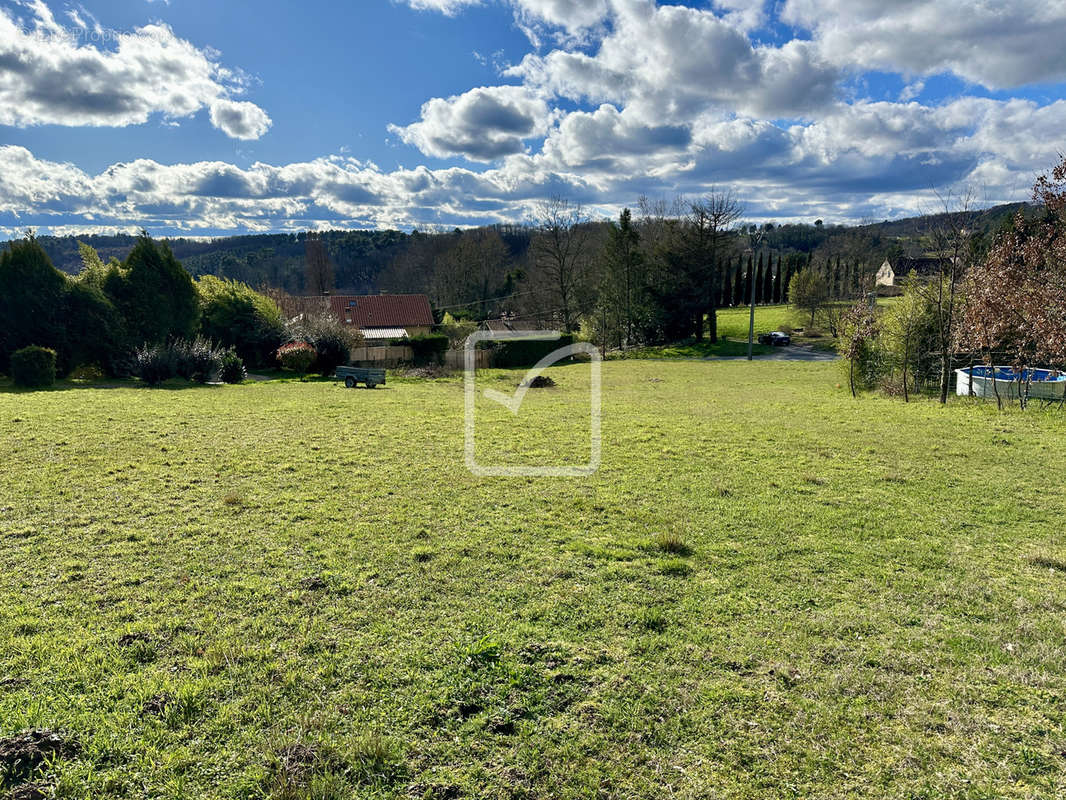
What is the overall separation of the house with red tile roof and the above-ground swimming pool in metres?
38.2

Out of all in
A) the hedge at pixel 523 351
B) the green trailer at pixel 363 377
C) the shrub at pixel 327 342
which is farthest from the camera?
the hedge at pixel 523 351

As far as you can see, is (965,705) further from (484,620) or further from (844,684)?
(484,620)

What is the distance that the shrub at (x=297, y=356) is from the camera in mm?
23609

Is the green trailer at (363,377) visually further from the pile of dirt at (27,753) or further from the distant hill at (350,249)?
the distant hill at (350,249)

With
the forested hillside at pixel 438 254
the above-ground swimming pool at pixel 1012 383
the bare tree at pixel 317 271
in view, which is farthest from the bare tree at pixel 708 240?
the bare tree at pixel 317 271


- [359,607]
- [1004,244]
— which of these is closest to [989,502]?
[359,607]

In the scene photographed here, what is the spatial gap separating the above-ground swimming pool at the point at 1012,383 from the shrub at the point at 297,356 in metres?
23.3

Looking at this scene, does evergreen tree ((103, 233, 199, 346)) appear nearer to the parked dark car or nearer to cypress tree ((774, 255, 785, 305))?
the parked dark car

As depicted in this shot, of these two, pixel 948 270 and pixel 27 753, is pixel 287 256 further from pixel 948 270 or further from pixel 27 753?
pixel 27 753

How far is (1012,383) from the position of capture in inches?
581

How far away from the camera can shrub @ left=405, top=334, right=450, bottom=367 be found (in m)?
28.2

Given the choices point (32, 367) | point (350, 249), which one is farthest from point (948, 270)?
point (350, 249)

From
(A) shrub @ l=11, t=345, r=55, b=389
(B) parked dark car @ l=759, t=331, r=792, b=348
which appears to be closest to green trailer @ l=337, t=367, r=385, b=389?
(A) shrub @ l=11, t=345, r=55, b=389

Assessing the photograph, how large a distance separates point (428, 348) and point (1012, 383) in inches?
901
